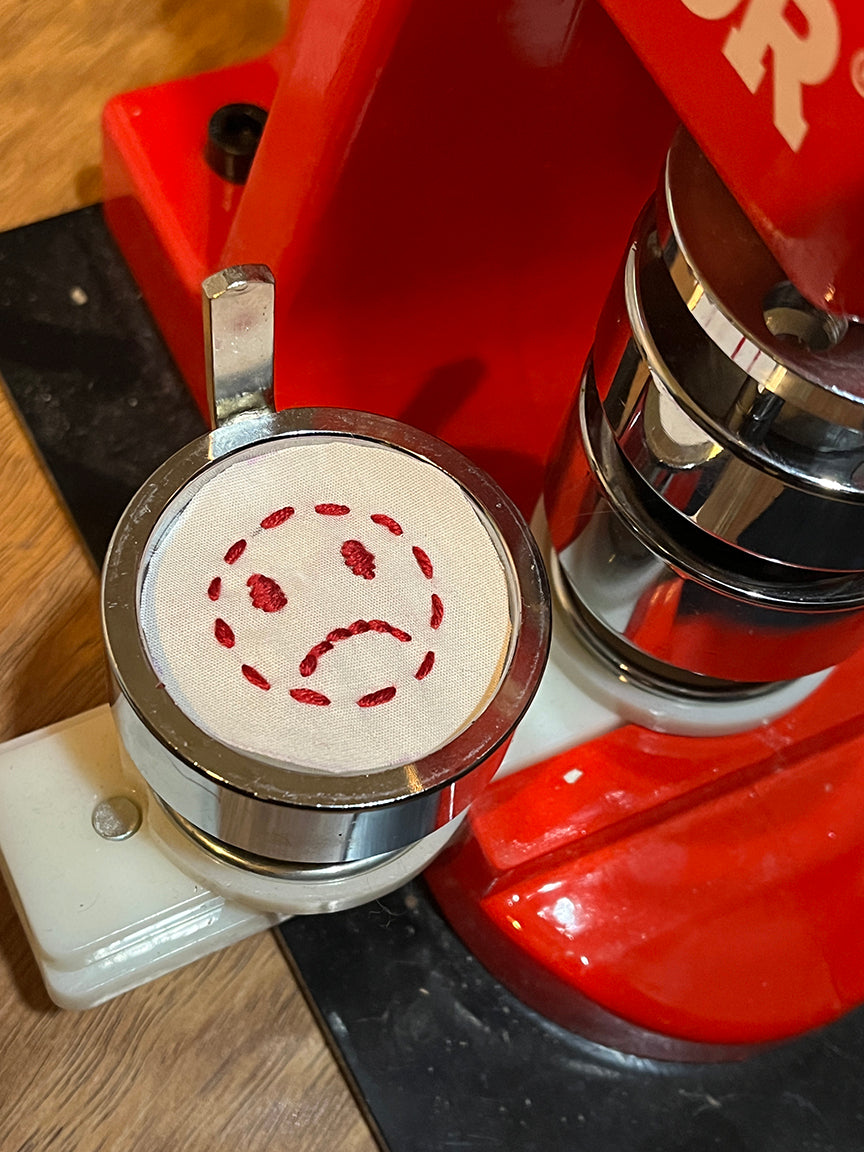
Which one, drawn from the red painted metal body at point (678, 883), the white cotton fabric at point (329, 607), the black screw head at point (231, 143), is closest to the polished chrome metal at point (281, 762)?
the white cotton fabric at point (329, 607)

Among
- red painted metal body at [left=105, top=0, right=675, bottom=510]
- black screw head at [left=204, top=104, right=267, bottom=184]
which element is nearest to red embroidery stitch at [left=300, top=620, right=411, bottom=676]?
red painted metal body at [left=105, top=0, right=675, bottom=510]

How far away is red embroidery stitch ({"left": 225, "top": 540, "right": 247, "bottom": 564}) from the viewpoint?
0.41 meters

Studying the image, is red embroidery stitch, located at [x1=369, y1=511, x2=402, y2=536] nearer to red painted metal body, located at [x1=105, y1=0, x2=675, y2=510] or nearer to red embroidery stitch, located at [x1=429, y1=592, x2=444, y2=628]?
red embroidery stitch, located at [x1=429, y1=592, x2=444, y2=628]

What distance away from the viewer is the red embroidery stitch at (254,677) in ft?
1.28

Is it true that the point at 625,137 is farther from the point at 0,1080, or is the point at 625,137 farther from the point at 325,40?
the point at 0,1080

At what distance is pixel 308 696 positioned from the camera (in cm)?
39

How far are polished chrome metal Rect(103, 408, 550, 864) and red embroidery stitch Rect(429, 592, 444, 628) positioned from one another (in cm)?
3

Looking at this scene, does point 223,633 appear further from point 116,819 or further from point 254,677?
point 116,819

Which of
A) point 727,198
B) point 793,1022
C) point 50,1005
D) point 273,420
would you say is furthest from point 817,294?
point 50,1005

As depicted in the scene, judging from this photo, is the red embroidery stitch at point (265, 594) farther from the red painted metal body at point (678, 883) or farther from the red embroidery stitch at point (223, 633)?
the red painted metal body at point (678, 883)

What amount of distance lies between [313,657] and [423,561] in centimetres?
5

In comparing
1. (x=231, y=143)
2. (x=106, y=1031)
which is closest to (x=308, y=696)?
(x=106, y=1031)

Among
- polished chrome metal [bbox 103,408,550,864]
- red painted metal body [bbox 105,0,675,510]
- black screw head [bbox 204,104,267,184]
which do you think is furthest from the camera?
black screw head [bbox 204,104,267,184]

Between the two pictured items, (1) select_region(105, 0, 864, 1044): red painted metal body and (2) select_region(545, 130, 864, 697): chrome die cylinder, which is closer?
(2) select_region(545, 130, 864, 697): chrome die cylinder
